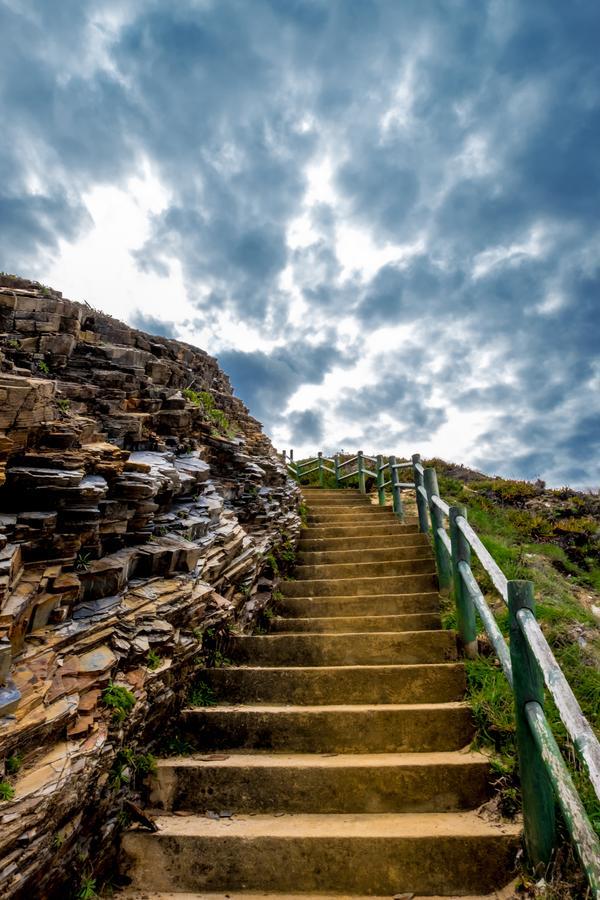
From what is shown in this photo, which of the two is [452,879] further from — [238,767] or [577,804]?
[238,767]

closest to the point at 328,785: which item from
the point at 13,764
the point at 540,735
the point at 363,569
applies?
the point at 540,735

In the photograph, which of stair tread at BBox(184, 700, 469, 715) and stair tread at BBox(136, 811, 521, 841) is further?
stair tread at BBox(184, 700, 469, 715)

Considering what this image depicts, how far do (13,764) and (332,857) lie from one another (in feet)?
6.34

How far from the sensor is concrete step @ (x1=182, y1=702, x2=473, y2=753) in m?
3.74

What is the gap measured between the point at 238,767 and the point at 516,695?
208 centimetres

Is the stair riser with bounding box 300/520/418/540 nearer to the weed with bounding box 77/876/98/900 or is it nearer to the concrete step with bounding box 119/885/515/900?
the concrete step with bounding box 119/885/515/900

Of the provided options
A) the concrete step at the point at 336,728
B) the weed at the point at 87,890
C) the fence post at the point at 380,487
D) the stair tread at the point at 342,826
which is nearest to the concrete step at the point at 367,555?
the fence post at the point at 380,487

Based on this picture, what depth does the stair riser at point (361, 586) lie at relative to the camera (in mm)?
6301

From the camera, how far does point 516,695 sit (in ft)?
9.16

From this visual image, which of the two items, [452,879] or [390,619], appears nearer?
[452,879]

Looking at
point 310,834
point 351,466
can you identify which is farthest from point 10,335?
point 351,466

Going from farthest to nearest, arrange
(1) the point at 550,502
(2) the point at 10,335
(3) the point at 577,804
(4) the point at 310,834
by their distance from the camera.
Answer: (1) the point at 550,502 < (2) the point at 10,335 < (4) the point at 310,834 < (3) the point at 577,804

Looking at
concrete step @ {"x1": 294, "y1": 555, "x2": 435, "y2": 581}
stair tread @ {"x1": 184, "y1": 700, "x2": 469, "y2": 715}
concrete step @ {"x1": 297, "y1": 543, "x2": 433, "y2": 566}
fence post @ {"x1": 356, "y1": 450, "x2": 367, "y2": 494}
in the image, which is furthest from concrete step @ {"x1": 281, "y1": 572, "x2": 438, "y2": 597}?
fence post @ {"x1": 356, "y1": 450, "x2": 367, "y2": 494}

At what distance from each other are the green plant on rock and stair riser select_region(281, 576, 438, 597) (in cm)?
381
